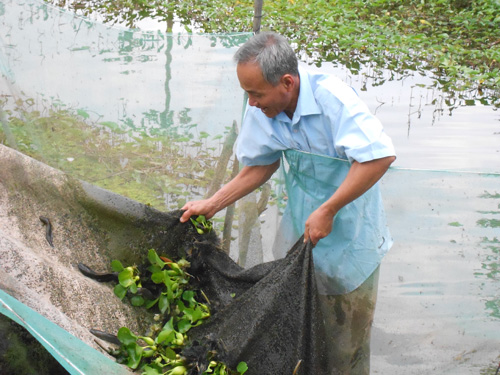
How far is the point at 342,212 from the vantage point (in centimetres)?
229

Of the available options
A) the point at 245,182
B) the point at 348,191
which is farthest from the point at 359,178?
the point at 245,182

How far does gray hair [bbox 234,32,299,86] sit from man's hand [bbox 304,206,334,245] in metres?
0.49

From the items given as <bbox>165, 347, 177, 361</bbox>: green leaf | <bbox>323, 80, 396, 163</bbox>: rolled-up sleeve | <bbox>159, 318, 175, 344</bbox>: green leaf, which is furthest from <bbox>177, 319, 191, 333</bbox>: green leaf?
<bbox>323, 80, 396, 163</bbox>: rolled-up sleeve

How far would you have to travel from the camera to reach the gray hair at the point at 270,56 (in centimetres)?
214

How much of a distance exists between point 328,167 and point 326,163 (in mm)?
18

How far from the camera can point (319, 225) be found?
2.15m

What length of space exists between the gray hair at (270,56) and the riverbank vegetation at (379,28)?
165 inches

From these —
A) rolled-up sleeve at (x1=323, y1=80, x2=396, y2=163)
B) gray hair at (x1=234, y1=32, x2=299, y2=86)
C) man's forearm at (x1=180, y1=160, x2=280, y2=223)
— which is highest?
gray hair at (x1=234, y1=32, x2=299, y2=86)

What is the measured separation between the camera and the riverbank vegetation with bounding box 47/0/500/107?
629 centimetres

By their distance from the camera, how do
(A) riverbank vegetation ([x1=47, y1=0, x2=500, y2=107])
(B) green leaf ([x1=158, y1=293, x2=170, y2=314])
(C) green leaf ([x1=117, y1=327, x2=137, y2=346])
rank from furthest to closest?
(A) riverbank vegetation ([x1=47, y1=0, x2=500, y2=107]) < (B) green leaf ([x1=158, y1=293, x2=170, y2=314]) < (C) green leaf ([x1=117, y1=327, x2=137, y2=346])

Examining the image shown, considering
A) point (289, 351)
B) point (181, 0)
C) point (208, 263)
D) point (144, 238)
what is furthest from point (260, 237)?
point (181, 0)

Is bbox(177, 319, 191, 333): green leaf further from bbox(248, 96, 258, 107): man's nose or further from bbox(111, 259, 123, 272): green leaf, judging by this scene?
bbox(248, 96, 258, 107): man's nose

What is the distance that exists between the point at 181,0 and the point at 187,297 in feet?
20.2

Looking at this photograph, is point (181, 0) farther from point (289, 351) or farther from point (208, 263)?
point (289, 351)
